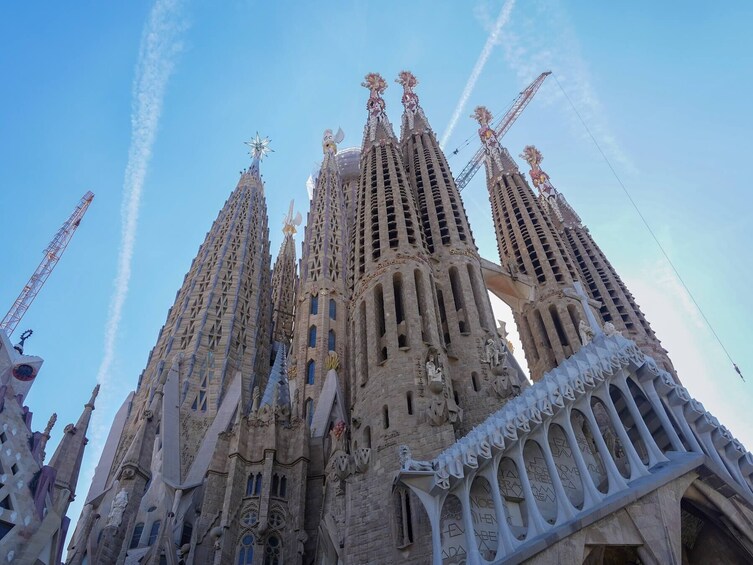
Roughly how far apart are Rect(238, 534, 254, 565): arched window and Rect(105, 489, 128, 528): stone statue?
16.2 ft

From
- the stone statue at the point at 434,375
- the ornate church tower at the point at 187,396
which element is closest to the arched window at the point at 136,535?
the ornate church tower at the point at 187,396

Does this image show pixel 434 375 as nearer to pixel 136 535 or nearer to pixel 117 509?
pixel 136 535

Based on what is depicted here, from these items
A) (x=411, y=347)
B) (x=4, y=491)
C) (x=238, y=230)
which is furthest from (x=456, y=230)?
(x=4, y=491)

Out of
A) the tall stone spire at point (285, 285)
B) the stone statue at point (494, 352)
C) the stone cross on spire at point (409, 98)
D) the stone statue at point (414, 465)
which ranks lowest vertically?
the stone statue at point (414, 465)

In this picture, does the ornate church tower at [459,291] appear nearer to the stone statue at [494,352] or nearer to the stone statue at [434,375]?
the stone statue at [494,352]

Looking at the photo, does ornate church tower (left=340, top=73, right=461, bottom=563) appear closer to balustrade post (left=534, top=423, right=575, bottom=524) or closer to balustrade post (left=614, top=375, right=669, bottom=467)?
balustrade post (left=534, top=423, right=575, bottom=524)

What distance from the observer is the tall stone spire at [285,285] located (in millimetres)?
43875

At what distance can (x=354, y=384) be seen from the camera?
89.4 ft

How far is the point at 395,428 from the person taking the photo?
2231 cm

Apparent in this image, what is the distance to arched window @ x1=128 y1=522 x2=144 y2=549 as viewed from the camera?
2411cm

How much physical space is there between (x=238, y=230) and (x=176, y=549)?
21954 mm

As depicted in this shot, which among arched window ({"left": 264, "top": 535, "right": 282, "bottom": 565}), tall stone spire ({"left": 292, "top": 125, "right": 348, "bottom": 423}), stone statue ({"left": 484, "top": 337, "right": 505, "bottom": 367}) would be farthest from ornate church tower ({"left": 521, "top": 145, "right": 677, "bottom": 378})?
arched window ({"left": 264, "top": 535, "right": 282, "bottom": 565})

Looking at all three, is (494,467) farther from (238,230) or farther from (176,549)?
(238,230)

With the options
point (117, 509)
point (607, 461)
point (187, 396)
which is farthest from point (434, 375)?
point (117, 509)
